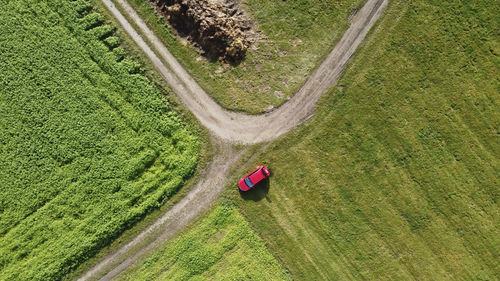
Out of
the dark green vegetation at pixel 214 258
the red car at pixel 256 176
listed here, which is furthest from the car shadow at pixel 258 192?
the dark green vegetation at pixel 214 258

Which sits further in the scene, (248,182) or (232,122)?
(232,122)

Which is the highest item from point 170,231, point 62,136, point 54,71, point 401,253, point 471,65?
point 54,71

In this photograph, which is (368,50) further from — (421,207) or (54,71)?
(54,71)

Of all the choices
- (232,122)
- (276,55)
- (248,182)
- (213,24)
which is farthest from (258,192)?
(213,24)

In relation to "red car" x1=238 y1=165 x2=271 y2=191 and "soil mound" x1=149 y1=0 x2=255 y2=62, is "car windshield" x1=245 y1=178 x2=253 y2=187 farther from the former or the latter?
"soil mound" x1=149 y1=0 x2=255 y2=62

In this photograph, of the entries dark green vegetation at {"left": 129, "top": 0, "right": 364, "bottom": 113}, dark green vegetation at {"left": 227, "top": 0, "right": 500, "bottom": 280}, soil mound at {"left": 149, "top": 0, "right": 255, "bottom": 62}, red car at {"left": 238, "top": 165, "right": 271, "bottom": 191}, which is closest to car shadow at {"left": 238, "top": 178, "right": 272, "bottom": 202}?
dark green vegetation at {"left": 227, "top": 0, "right": 500, "bottom": 280}

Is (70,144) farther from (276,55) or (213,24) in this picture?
(276,55)

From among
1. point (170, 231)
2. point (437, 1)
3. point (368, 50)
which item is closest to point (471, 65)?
point (437, 1)
